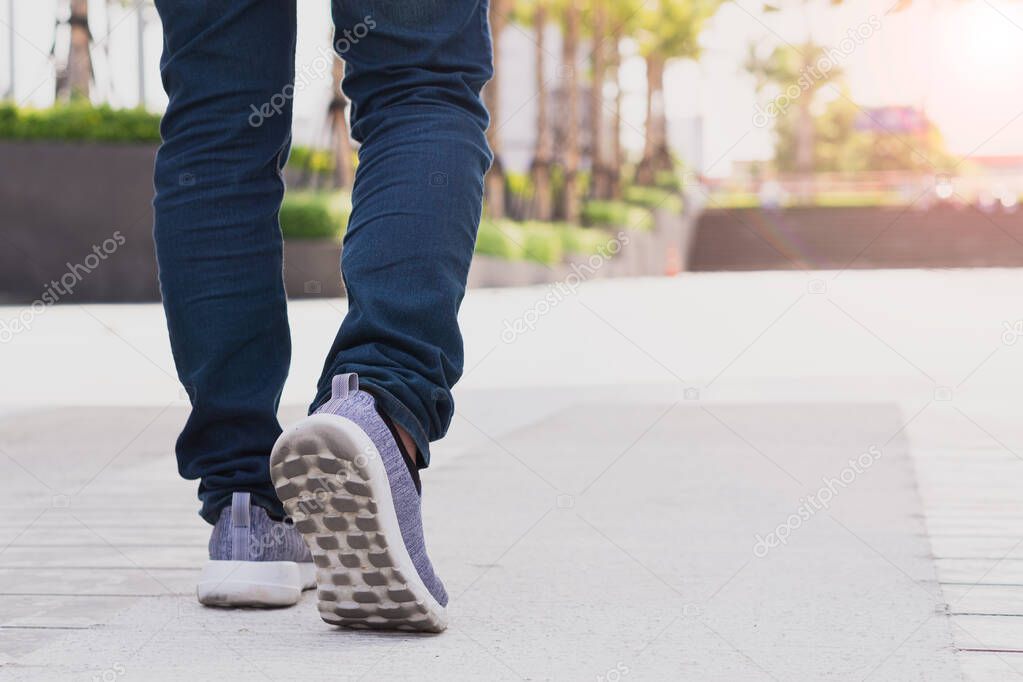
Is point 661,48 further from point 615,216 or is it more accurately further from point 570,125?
point 570,125

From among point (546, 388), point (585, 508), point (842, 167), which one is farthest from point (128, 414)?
point (842, 167)

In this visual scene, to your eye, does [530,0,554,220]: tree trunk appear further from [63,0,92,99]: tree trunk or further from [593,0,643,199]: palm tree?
[63,0,92,99]: tree trunk

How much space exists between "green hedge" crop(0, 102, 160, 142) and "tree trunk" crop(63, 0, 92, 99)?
0.26 m

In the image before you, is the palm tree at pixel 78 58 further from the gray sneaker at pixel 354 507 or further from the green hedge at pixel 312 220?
the gray sneaker at pixel 354 507

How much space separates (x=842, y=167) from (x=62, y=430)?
9083cm

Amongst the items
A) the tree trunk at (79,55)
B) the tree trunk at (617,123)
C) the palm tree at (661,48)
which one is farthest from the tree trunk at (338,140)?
the palm tree at (661,48)

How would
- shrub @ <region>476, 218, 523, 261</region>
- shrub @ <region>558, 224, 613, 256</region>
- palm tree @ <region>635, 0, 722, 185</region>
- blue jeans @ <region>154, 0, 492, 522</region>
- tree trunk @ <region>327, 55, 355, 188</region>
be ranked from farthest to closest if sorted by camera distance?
palm tree @ <region>635, 0, 722, 185</region> < shrub @ <region>558, 224, 613, 256</region> < shrub @ <region>476, 218, 523, 261</region> < tree trunk @ <region>327, 55, 355, 188</region> < blue jeans @ <region>154, 0, 492, 522</region>

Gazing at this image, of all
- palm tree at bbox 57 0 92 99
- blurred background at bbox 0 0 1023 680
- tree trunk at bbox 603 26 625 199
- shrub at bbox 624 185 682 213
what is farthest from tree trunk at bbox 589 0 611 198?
blurred background at bbox 0 0 1023 680

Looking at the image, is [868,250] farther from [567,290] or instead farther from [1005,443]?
[1005,443]

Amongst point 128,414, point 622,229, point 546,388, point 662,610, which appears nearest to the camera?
point 662,610

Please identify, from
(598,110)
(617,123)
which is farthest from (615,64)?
(598,110)

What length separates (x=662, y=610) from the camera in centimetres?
192

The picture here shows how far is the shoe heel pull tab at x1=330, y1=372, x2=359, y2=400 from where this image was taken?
167 cm
